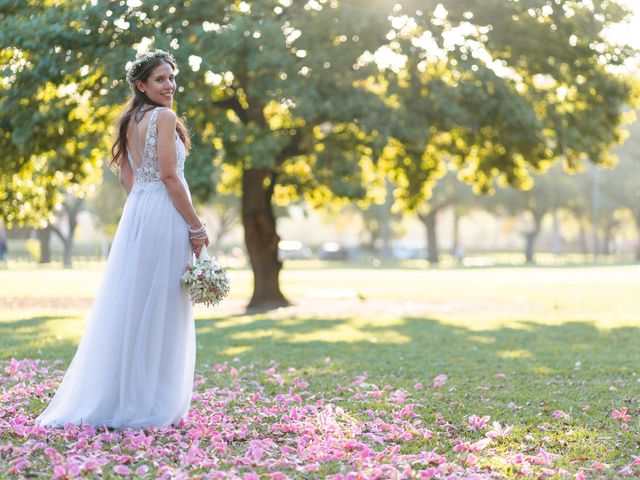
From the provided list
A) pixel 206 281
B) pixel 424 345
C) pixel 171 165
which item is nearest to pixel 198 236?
pixel 206 281

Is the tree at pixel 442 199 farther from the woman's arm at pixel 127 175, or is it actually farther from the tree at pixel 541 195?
the woman's arm at pixel 127 175

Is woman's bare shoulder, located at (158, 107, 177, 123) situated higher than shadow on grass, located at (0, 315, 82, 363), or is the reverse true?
woman's bare shoulder, located at (158, 107, 177, 123)

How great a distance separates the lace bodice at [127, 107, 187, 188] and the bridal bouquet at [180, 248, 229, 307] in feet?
1.97

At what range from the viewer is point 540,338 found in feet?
46.6

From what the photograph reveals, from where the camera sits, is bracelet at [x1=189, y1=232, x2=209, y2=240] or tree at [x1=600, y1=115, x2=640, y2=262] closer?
bracelet at [x1=189, y1=232, x2=209, y2=240]

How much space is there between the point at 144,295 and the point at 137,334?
0.27 m

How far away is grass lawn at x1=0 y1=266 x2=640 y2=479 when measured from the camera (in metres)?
5.43

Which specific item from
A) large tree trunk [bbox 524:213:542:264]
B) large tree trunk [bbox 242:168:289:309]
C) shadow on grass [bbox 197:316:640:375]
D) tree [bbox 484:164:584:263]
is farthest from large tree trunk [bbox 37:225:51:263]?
shadow on grass [bbox 197:316:640:375]

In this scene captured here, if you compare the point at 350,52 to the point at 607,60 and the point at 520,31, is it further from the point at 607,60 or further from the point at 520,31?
the point at 607,60

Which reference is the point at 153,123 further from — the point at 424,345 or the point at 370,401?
the point at 424,345

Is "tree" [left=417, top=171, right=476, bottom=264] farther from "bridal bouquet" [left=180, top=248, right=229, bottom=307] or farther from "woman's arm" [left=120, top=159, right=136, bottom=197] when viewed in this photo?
"bridal bouquet" [left=180, top=248, right=229, bottom=307]

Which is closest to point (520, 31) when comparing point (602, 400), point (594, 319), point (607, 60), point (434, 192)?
point (607, 60)

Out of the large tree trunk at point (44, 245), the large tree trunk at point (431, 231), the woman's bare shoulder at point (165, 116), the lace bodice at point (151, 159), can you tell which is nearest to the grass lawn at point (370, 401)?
the lace bodice at point (151, 159)

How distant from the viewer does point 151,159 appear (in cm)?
624
